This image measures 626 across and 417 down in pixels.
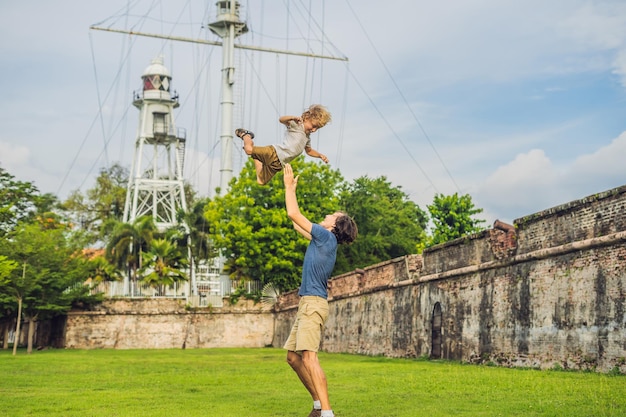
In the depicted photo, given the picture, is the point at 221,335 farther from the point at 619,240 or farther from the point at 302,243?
the point at 619,240

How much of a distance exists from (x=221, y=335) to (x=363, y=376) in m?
29.7

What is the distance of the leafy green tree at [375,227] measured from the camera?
50.3m

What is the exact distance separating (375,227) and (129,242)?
14841 mm

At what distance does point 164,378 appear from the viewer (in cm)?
1519

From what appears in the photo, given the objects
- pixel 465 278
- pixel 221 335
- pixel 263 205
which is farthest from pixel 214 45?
pixel 465 278

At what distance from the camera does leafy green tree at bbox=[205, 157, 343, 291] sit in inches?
1690

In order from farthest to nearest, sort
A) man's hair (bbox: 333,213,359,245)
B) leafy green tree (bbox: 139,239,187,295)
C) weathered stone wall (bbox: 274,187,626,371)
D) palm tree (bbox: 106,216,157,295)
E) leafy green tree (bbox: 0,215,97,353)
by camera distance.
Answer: palm tree (bbox: 106,216,157,295) → leafy green tree (bbox: 139,239,187,295) → leafy green tree (bbox: 0,215,97,353) → weathered stone wall (bbox: 274,187,626,371) → man's hair (bbox: 333,213,359,245)

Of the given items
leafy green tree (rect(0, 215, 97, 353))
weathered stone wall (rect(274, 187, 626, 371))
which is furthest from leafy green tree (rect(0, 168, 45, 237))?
weathered stone wall (rect(274, 187, 626, 371))

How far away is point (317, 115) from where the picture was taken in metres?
8.53

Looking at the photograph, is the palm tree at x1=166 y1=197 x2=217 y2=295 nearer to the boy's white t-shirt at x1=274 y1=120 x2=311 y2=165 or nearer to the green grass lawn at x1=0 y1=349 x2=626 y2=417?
the green grass lawn at x1=0 y1=349 x2=626 y2=417

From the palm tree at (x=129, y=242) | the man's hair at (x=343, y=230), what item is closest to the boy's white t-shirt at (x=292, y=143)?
the man's hair at (x=343, y=230)

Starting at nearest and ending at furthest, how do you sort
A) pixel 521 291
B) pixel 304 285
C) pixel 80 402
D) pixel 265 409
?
pixel 304 285 < pixel 265 409 < pixel 80 402 < pixel 521 291

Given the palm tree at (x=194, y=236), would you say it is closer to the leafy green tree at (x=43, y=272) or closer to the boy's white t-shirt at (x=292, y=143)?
the leafy green tree at (x=43, y=272)

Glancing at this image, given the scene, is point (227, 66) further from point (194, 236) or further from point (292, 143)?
point (292, 143)
